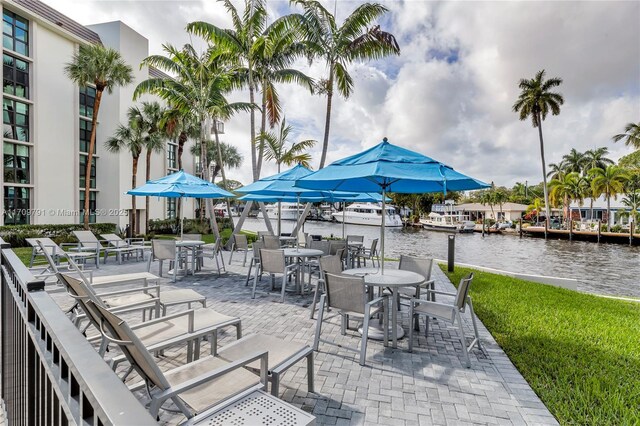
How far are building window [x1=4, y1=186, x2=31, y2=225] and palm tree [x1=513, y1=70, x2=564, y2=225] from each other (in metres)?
45.1

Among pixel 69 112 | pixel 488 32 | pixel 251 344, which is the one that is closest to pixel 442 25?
pixel 488 32

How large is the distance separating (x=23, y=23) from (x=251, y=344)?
75.6ft

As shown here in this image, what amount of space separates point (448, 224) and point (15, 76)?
45.1 metres

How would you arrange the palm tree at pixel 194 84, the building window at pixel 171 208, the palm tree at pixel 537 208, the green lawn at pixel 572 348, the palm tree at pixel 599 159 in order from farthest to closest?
the palm tree at pixel 537 208, the palm tree at pixel 599 159, the building window at pixel 171 208, the palm tree at pixel 194 84, the green lawn at pixel 572 348

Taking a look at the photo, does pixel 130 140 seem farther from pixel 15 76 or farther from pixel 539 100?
pixel 539 100

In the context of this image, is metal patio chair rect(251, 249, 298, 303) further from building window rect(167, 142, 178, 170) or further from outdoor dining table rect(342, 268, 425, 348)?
building window rect(167, 142, 178, 170)

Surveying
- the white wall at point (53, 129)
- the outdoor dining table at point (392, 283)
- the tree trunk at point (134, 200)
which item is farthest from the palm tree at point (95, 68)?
the outdoor dining table at point (392, 283)

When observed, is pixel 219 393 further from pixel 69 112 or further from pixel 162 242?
Answer: pixel 69 112

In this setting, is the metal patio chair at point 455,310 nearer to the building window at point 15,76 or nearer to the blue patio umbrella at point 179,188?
the blue patio umbrella at point 179,188

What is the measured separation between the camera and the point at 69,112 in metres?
19.2

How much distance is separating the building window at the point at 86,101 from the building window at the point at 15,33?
316 cm

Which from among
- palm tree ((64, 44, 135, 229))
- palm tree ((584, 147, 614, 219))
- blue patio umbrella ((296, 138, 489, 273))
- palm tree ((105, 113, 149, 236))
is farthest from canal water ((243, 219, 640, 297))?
palm tree ((584, 147, 614, 219))

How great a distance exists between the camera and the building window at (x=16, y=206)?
16.5m

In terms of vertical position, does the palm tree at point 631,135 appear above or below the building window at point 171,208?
above
